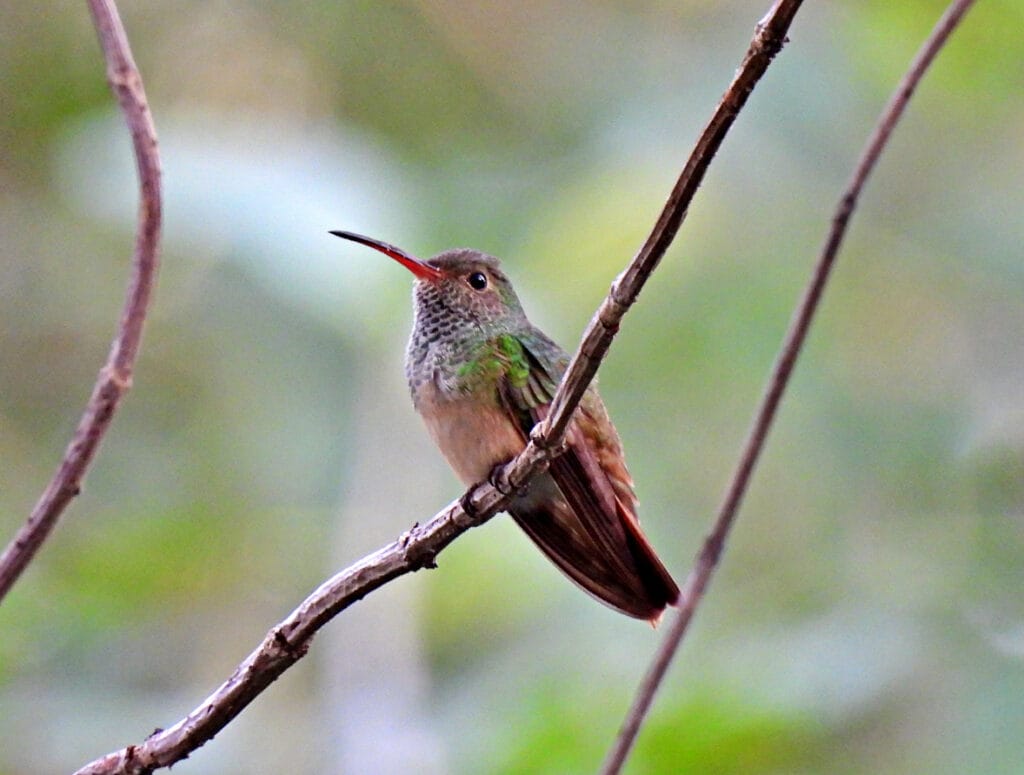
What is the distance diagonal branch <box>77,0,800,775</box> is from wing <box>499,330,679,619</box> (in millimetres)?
333

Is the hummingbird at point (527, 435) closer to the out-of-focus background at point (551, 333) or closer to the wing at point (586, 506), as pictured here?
the wing at point (586, 506)

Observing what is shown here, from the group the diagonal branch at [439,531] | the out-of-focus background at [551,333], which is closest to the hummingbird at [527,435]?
the out-of-focus background at [551,333]

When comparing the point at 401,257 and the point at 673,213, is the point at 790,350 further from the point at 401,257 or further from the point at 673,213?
the point at 401,257

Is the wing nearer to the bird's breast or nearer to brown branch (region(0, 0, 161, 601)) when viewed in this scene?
the bird's breast

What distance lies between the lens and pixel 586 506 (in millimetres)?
2971

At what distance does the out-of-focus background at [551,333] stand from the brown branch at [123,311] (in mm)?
1268

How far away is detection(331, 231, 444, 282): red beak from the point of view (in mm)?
3465

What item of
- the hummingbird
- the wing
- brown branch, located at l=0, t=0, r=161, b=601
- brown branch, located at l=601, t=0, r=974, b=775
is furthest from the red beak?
brown branch, located at l=601, t=0, r=974, b=775

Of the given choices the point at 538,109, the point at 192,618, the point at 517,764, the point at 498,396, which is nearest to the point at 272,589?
the point at 192,618

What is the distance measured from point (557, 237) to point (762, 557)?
1.40m

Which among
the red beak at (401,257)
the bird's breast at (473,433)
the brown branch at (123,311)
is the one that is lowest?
the brown branch at (123,311)

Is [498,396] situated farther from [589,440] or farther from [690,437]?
[690,437]

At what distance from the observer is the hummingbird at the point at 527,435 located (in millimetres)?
3066

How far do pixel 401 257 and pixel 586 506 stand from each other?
102 centimetres
